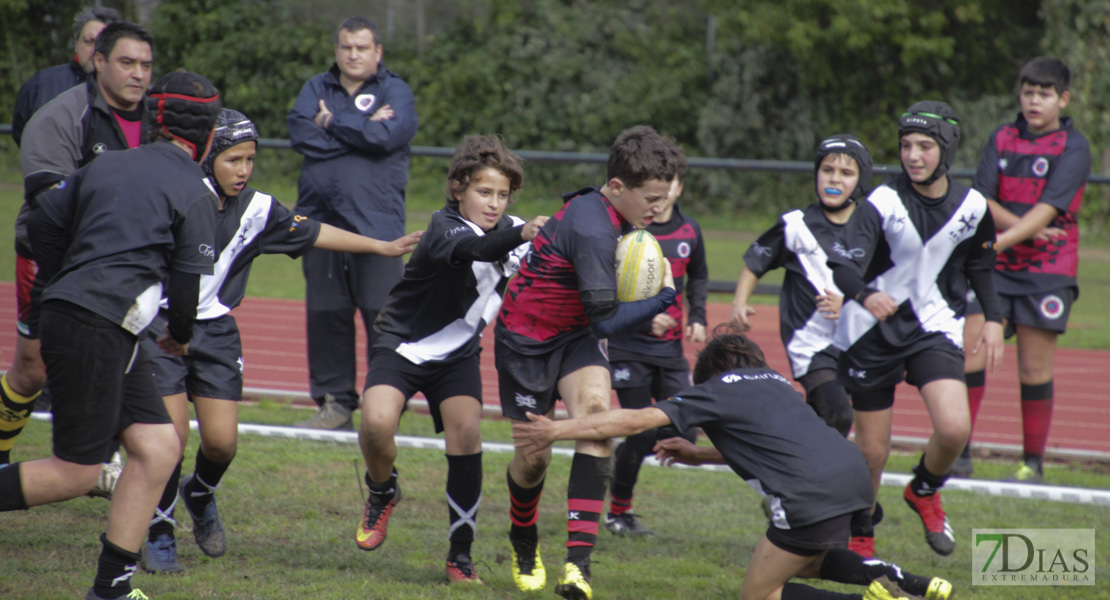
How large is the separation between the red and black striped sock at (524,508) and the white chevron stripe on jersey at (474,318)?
1.93 ft

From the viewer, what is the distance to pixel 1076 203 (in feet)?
20.9

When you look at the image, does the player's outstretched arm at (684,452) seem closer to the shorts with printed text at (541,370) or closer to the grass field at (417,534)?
the shorts with printed text at (541,370)

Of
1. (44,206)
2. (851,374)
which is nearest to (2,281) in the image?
(44,206)

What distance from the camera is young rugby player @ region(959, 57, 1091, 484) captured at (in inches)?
242

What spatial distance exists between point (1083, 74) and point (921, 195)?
50.0 ft

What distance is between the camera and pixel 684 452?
3730mm

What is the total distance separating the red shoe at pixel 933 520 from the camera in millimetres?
4660

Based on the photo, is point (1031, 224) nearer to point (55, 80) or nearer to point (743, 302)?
point (743, 302)

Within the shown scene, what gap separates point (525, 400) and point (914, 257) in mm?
2075

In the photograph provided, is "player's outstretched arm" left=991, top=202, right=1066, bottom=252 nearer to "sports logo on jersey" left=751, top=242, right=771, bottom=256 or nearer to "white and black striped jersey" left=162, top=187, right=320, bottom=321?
"sports logo on jersey" left=751, top=242, right=771, bottom=256

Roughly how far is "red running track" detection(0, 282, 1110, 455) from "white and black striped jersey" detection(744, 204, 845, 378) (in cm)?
236

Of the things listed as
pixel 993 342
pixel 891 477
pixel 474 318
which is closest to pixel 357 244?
pixel 474 318

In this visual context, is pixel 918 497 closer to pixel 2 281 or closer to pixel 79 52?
pixel 79 52

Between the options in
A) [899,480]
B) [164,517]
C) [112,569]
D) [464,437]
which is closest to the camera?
[112,569]
